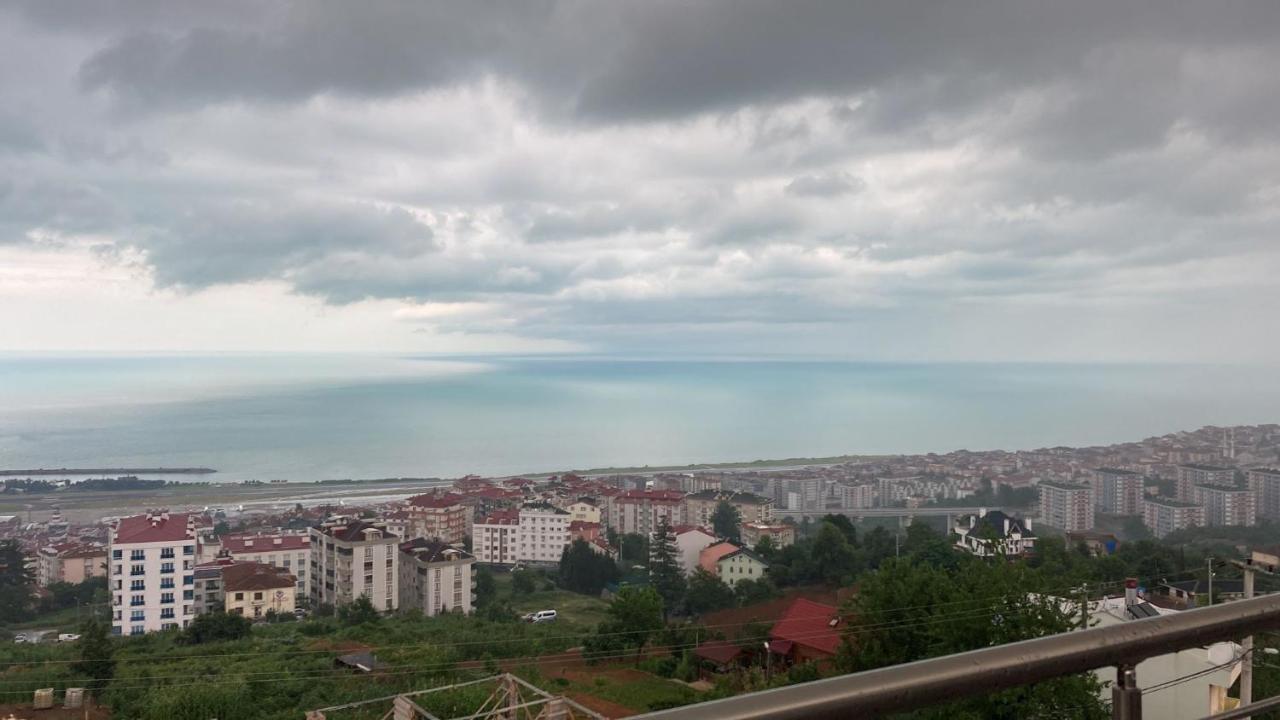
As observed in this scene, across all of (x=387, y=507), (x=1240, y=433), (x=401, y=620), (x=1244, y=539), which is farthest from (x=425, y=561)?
(x=1240, y=433)

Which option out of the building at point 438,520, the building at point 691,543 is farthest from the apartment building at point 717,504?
the building at point 438,520

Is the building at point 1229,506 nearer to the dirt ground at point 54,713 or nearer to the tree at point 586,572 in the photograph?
the tree at point 586,572

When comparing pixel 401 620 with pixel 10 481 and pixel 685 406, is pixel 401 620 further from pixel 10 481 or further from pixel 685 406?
pixel 685 406

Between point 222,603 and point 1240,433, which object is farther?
point 1240,433

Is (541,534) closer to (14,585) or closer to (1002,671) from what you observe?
(14,585)

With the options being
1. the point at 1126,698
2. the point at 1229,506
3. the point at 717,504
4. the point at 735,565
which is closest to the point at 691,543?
the point at 735,565

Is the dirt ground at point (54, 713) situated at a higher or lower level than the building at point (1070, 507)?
higher
